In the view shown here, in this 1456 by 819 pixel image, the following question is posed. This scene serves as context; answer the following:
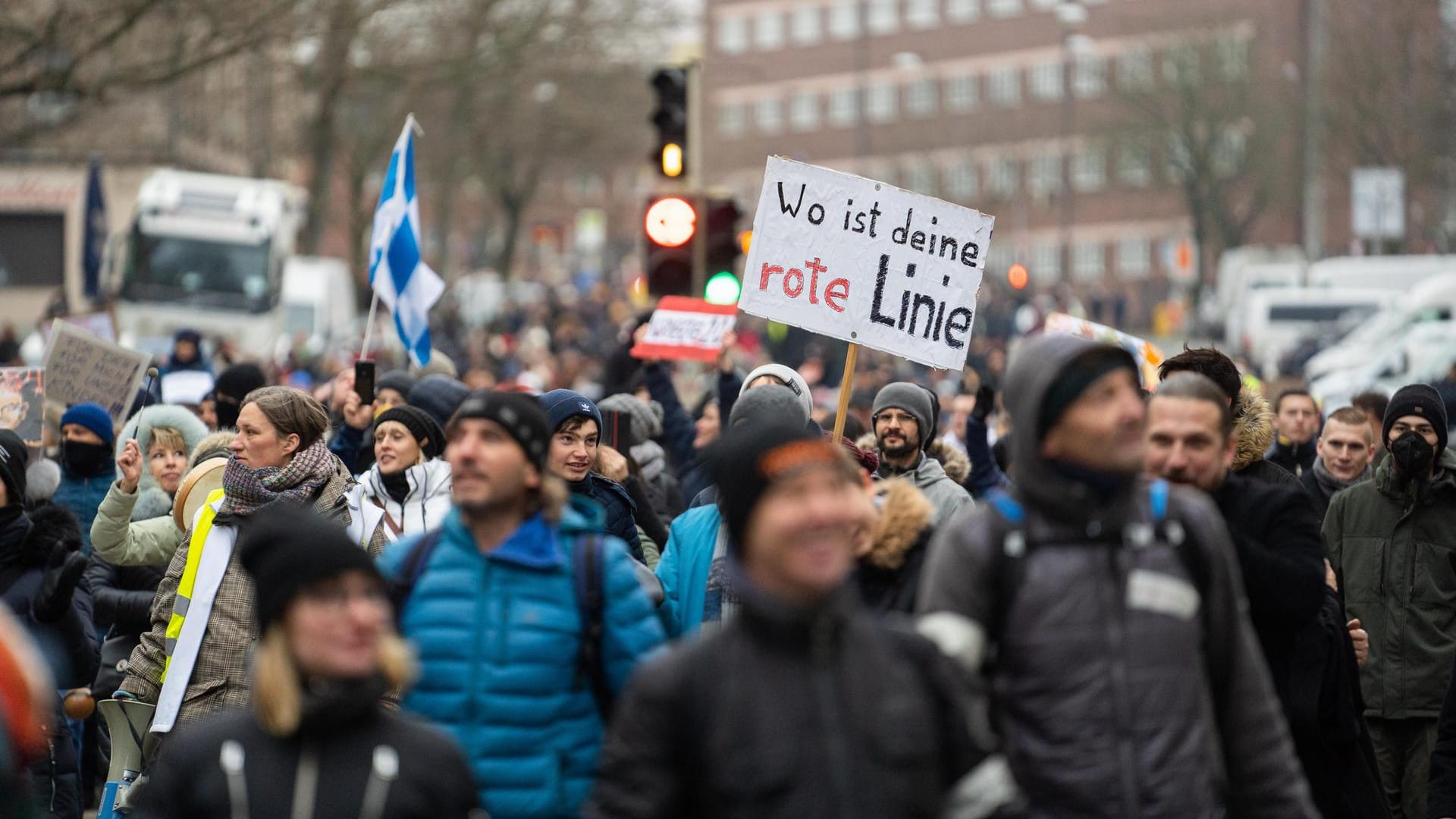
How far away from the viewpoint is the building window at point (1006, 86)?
79438mm

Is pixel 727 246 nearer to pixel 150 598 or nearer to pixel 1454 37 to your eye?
pixel 150 598

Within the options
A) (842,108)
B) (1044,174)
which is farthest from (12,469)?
(842,108)

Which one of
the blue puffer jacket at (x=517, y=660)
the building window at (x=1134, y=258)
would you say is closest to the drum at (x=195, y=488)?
the blue puffer jacket at (x=517, y=660)

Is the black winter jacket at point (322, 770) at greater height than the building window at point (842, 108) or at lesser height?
lesser

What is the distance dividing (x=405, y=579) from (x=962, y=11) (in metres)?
80.0

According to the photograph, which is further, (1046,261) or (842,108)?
(842,108)

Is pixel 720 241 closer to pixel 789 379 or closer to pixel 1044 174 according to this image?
pixel 789 379

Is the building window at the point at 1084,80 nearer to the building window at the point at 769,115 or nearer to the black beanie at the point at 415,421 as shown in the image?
the building window at the point at 769,115

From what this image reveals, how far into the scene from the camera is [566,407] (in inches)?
312

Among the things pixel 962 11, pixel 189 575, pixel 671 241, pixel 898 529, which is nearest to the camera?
pixel 898 529

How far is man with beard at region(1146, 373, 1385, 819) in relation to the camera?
528 centimetres

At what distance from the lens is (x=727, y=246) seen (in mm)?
13758

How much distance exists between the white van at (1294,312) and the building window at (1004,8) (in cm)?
4278

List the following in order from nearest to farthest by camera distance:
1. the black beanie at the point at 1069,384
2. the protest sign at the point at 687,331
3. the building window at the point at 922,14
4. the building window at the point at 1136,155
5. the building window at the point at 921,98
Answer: the black beanie at the point at 1069,384
the protest sign at the point at 687,331
the building window at the point at 1136,155
the building window at the point at 921,98
the building window at the point at 922,14
